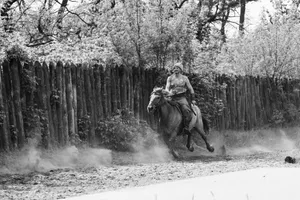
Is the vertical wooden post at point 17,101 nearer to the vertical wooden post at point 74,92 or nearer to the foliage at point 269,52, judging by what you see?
the vertical wooden post at point 74,92

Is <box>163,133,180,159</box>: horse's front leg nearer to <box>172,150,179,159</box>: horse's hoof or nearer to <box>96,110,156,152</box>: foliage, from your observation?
<box>172,150,179,159</box>: horse's hoof

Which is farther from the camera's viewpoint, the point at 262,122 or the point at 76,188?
the point at 262,122

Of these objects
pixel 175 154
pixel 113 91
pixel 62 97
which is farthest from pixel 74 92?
pixel 175 154

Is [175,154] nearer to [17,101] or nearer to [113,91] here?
[113,91]

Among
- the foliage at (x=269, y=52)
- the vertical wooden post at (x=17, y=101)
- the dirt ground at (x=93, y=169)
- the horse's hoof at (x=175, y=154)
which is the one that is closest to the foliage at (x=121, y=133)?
the dirt ground at (x=93, y=169)

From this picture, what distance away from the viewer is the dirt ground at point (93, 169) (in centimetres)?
872

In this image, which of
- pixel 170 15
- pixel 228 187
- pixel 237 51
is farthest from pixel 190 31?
pixel 228 187

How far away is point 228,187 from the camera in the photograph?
18.7 ft

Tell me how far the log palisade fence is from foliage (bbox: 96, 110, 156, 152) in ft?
0.69

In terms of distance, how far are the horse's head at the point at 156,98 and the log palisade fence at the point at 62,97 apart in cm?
142

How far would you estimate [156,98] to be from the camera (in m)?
13.3

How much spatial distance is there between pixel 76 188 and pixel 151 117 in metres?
7.27

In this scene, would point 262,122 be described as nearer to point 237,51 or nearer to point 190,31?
point 237,51

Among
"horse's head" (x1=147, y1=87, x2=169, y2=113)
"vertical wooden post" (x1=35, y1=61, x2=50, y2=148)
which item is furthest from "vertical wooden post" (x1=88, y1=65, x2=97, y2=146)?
"vertical wooden post" (x1=35, y1=61, x2=50, y2=148)
